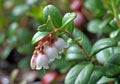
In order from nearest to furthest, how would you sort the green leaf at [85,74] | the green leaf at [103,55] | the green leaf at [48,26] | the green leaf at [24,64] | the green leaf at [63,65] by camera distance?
the green leaf at [48,26] → the green leaf at [85,74] → the green leaf at [103,55] → the green leaf at [63,65] → the green leaf at [24,64]

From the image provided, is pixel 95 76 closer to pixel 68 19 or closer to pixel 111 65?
pixel 111 65

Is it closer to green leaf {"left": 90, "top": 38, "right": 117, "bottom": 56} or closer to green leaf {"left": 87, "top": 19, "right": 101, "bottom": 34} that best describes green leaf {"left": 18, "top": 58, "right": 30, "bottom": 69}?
green leaf {"left": 87, "top": 19, "right": 101, "bottom": 34}

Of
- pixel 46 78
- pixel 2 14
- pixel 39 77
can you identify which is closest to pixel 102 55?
pixel 46 78

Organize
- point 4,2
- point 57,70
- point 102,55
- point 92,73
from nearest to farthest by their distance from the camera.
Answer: point 92,73
point 102,55
point 57,70
point 4,2

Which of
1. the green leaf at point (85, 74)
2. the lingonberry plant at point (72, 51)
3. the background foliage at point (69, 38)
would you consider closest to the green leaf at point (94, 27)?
the background foliage at point (69, 38)

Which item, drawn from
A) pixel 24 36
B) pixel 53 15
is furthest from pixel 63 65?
pixel 53 15

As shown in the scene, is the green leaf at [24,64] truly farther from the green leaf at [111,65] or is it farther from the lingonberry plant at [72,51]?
the green leaf at [111,65]

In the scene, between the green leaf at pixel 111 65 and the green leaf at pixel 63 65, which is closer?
the green leaf at pixel 111 65

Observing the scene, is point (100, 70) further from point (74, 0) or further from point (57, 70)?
point (74, 0)
